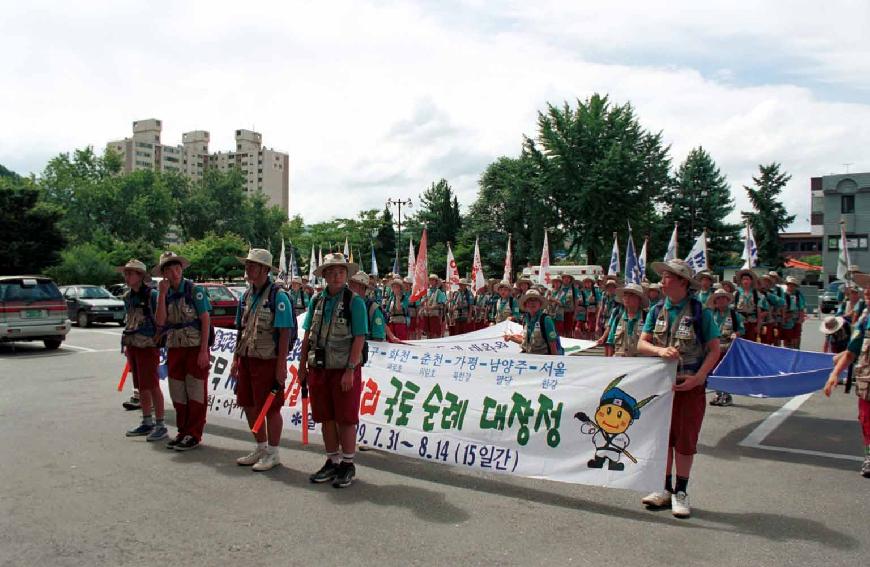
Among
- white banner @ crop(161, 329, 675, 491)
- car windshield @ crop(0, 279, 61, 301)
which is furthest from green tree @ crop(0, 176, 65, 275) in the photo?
white banner @ crop(161, 329, 675, 491)

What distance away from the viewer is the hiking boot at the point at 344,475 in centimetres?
589

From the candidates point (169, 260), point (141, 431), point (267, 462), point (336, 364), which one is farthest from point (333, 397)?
point (141, 431)

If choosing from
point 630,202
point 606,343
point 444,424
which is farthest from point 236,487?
point 630,202

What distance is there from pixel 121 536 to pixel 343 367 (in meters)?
2.06

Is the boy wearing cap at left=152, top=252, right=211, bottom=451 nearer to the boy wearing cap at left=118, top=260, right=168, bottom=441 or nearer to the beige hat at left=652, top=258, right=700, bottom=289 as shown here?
the boy wearing cap at left=118, top=260, right=168, bottom=441

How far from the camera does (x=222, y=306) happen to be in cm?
2378

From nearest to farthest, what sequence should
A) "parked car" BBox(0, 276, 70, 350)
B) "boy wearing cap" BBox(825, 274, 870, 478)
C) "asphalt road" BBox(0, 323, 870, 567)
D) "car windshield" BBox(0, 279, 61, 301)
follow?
1. "asphalt road" BBox(0, 323, 870, 567)
2. "boy wearing cap" BBox(825, 274, 870, 478)
3. "parked car" BBox(0, 276, 70, 350)
4. "car windshield" BBox(0, 279, 61, 301)

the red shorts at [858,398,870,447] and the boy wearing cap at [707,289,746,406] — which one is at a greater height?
the boy wearing cap at [707,289,746,406]

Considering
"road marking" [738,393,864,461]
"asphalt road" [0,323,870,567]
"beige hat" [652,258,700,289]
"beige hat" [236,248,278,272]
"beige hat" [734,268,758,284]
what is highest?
"beige hat" [734,268,758,284]

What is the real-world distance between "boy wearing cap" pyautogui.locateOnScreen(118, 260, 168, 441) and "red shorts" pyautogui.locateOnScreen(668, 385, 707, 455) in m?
5.29

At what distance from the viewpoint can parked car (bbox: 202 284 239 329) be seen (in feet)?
76.6

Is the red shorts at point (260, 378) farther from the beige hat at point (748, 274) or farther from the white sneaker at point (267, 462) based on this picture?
the beige hat at point (748, 274)

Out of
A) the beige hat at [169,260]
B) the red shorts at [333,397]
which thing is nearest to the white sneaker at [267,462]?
the red shorts at [333,397]

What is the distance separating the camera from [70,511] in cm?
524
